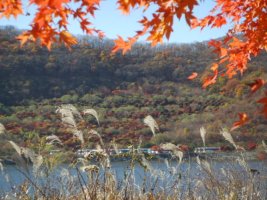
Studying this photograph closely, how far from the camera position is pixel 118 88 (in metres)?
53.7

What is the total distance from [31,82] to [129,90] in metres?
11.8

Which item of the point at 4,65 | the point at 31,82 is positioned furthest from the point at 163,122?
the point at 4,65

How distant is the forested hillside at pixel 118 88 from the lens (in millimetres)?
41969

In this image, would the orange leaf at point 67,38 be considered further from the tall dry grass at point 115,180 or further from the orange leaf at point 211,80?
the orange leaf at point 211,80

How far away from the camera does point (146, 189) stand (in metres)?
4.70

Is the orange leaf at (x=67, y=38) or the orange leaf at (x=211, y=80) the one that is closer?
the orange leaf at (x=67, y=38)

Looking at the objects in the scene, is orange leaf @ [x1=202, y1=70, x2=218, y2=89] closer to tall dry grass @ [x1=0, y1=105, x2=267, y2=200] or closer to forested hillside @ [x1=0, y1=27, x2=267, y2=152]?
tall dry grass @ [x1=0, y1=105, x2=267, y2=200]

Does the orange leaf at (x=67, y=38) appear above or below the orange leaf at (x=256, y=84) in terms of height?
above

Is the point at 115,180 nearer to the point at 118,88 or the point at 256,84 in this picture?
the point at 256,84

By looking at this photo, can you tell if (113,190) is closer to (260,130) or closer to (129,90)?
(260,130)

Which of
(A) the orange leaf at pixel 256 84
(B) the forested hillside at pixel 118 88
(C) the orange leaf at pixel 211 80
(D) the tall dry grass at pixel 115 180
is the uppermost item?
(B) the forested hillside at pixel 118 88

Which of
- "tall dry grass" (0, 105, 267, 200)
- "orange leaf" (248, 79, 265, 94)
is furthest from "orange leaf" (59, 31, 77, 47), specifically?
"orange leaf" (248, 79, 265, 94)

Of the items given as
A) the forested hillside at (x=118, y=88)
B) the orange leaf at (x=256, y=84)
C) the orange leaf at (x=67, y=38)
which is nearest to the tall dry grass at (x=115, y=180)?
the orange leaf at (x=67, y=38)

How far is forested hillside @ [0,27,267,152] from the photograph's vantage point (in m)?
42.0
